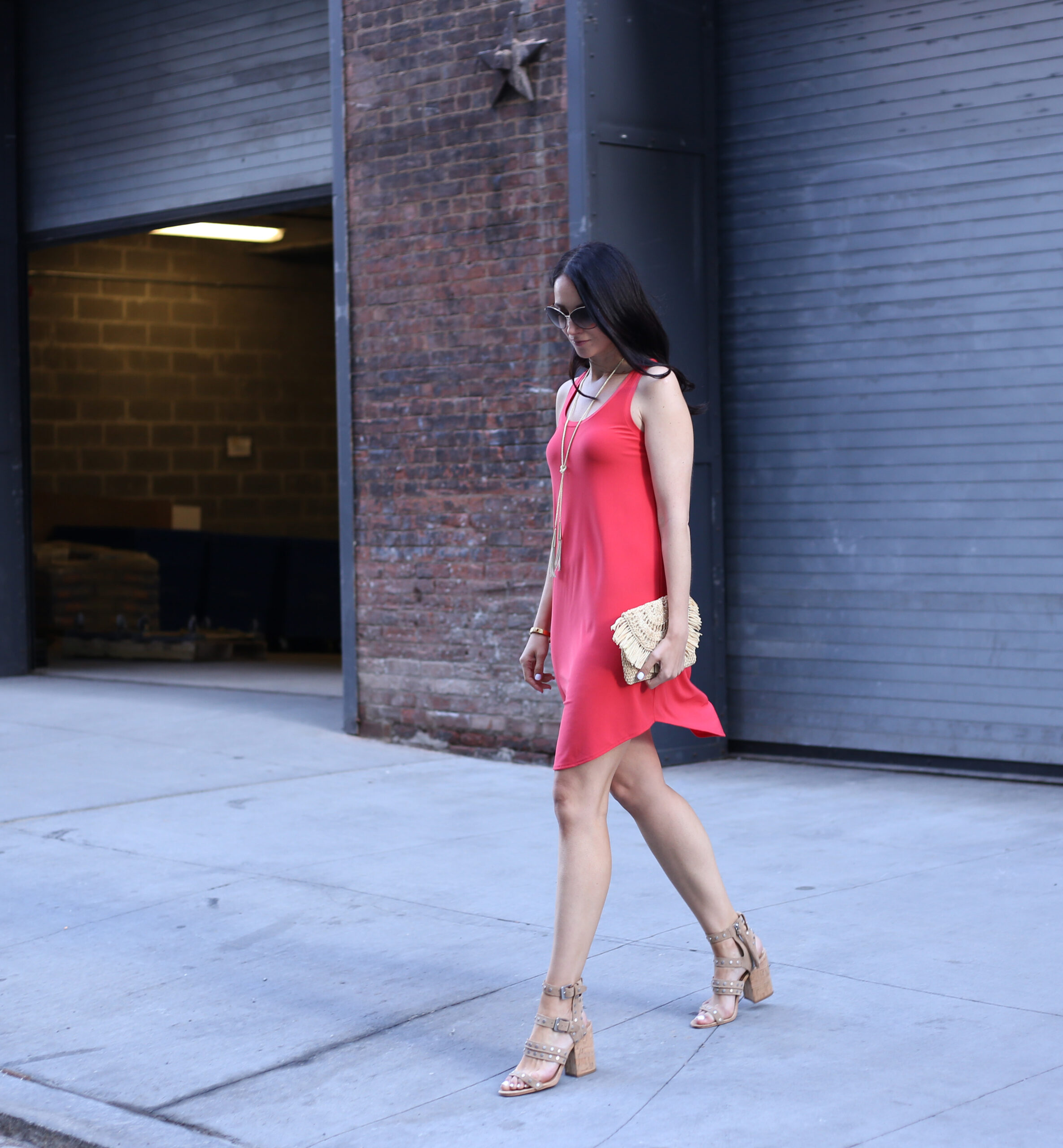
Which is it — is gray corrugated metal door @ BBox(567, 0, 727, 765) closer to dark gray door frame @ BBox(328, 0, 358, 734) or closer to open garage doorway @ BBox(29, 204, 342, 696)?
dark gray door frame @ BBox(328, 0, 358, 734)

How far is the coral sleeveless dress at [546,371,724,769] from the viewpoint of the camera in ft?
12.0

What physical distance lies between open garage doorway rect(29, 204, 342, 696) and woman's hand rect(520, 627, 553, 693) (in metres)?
8.90

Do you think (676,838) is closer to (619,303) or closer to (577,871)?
(577,871)

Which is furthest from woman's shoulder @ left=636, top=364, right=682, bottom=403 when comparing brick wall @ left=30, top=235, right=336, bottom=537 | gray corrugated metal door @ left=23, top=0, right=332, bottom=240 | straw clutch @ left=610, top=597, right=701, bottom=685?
brick wall @ left=30, top=235, right=336, bottom=537

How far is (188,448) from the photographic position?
59.4 ft

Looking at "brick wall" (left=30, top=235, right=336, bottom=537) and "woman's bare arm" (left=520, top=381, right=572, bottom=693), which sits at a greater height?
"brick wall" (left=30, top=235, right=336, bottom=537)

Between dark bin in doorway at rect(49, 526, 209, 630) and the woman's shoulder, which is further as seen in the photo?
dark bin in doorway at rect(49, 526, 209, 630)

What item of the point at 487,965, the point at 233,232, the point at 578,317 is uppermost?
the point at 233,232

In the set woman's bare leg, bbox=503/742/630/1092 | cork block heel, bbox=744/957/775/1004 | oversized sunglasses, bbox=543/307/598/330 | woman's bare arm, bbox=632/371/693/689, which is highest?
oversized sunglasses, bbox=543/307/598/330

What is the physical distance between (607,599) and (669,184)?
4.42 metres

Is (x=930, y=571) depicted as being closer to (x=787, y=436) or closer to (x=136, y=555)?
(x=787, y=436)

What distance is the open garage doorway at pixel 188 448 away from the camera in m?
14.8

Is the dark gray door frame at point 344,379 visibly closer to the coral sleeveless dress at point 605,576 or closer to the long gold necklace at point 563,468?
the long gold necklace at point 563,468

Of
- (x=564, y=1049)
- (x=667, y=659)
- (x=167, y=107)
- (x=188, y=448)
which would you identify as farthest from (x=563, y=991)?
(x=188, y=448)
